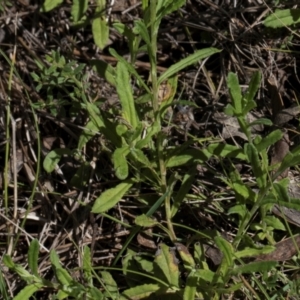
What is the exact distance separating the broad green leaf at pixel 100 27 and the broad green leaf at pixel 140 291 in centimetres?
117

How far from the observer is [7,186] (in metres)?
3.06

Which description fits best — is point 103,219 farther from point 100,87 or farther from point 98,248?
point 100,87

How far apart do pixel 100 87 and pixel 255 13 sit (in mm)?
850

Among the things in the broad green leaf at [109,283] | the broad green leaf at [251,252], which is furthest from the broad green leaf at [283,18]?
the broad green leaf at [109,283]

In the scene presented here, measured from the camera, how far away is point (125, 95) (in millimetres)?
2520

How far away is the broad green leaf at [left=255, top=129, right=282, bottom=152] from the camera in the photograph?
91.9 inches

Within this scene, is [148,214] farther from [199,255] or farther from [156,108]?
[156,108]

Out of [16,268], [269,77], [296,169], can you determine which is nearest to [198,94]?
[269,77]

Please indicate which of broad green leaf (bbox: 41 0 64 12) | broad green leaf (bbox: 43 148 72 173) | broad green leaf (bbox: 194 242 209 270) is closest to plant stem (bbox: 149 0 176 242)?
broad green leaf (bbox: 194 242 209 270)

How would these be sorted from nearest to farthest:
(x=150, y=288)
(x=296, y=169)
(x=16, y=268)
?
(x=16, y=268), (x=150, y=288), (x=296, y=169)

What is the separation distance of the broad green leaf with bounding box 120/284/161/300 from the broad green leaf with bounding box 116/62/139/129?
65cm

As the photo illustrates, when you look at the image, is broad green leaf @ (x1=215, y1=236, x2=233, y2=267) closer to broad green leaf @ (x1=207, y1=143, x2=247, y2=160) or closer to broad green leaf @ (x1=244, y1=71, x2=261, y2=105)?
broad green leaf @ (x1=207, y1=143, x2=247, y2=160)

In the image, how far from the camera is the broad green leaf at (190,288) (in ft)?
8.32

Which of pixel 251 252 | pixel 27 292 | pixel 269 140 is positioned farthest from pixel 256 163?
pixel 27 292
